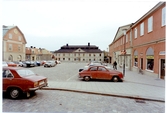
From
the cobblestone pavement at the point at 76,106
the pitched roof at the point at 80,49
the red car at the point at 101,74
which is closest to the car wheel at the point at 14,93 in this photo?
the cobblestone pavement at the point at 76,106

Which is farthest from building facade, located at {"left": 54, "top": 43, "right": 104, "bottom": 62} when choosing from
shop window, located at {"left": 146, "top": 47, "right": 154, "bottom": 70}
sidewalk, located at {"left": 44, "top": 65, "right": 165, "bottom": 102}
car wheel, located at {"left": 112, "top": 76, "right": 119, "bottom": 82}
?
sidewalk, located at {"left": 44, "top": 65, "right": 165, "bottom": 102}

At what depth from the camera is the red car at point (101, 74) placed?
9.58 metres

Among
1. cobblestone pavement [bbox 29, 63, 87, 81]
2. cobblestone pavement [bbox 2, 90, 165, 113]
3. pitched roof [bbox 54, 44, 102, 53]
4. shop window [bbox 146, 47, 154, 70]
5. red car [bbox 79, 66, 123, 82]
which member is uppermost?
pitched roof [bbox 54, 44, 102, 53]

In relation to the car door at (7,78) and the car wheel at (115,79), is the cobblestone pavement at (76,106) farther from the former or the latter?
the car wheel at (115,79)

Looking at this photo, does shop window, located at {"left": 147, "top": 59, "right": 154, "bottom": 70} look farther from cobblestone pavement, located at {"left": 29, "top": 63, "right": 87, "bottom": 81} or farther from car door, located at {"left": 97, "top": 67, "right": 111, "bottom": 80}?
cobblestone pavement, located at {"left": 29, "top": 63, "right": 87, "bottom": 81}

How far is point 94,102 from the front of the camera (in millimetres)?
4926

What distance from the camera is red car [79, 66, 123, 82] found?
958 centimetres

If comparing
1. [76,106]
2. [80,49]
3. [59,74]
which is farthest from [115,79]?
[80,49]

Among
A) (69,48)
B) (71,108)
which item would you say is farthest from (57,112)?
(69,48)

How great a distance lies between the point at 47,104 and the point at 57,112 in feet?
2.69

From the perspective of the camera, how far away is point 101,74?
9672 millimetres

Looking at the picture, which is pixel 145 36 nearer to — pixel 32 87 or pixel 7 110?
pixel 32 87

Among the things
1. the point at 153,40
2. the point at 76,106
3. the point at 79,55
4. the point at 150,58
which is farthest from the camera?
the point at 79,55

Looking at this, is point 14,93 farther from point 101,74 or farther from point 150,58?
point 150,58
